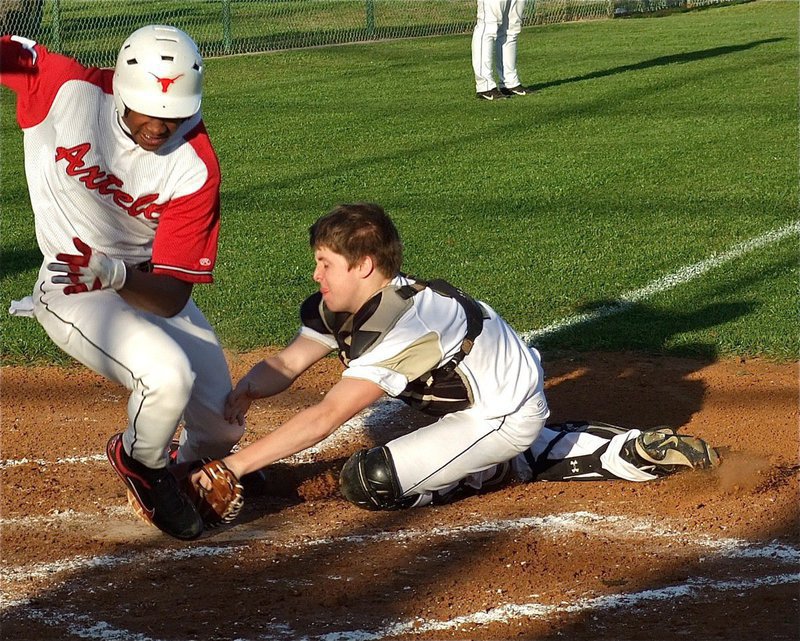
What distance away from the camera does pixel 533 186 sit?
9.91 meters

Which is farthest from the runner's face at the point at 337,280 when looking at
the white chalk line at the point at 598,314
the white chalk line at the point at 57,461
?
the white chalk line at the point at 57,461

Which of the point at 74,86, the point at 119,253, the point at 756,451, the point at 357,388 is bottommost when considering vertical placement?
the point at 756,451

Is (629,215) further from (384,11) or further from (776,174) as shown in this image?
(384,11)

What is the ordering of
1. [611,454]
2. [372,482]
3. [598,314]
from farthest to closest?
[598,314]
[611,454]
[372,482]

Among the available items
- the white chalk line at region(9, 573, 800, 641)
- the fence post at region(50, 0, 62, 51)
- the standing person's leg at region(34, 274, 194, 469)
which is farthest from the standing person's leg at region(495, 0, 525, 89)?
the white chalk line at region(9, 573, 800, 641)

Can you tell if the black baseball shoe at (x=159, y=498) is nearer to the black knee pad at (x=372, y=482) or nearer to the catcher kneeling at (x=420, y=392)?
the catcher kneeling at (x=420, y=392)

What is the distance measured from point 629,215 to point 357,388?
17.5 feet

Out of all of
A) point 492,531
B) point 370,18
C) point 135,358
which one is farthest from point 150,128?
point 370,18

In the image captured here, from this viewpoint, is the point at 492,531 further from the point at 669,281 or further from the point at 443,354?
the point at 669,281

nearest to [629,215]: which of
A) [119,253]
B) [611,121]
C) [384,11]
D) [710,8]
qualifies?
[611,121]

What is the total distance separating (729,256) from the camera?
25.4ft

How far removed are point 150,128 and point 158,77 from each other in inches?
7.3

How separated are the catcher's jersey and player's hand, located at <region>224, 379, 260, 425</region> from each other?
0.31m

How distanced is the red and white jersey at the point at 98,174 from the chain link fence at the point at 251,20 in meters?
13.0
